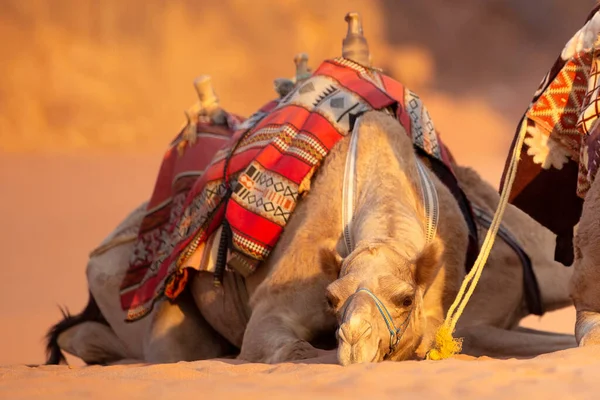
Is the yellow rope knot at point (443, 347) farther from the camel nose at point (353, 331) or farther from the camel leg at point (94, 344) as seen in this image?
the camel leg at point (94, 344)

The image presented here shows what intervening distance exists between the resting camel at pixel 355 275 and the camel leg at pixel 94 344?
0.89ft

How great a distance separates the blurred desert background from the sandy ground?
0.08 metres

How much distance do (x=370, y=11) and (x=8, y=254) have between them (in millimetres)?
7968

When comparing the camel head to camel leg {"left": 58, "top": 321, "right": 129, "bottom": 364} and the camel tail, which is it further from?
the camel tail

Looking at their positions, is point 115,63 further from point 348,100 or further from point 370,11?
point 348,100

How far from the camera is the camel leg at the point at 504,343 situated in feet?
16.3

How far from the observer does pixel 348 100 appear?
5469 millimetres

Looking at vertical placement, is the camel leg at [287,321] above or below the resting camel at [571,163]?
below

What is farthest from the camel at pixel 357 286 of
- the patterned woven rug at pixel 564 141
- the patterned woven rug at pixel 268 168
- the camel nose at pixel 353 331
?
the patterned woven rug at pixel 564 141

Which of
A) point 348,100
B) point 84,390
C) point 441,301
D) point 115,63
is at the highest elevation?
point 115,63

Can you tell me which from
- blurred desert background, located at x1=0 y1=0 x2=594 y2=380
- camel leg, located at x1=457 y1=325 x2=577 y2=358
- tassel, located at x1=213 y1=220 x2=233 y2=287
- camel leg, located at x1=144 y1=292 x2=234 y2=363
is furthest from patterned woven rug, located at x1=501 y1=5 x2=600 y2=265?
blurred desert background, located at x1=0 y1=0 x2=594 y2=380

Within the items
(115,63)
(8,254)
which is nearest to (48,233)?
(8,254)

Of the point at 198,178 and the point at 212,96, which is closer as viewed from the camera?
the point at 198,178

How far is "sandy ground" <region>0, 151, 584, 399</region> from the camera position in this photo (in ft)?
9.23
